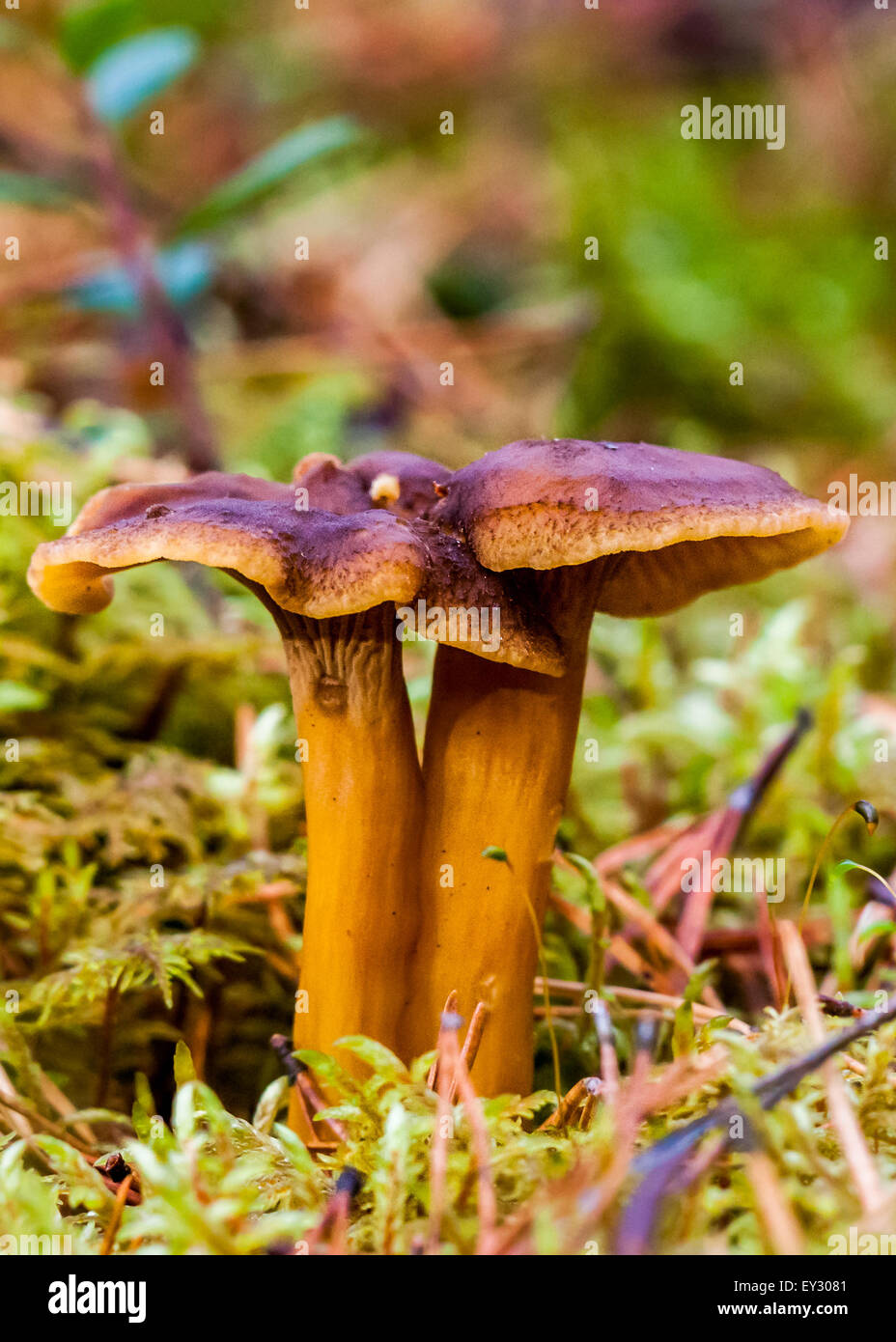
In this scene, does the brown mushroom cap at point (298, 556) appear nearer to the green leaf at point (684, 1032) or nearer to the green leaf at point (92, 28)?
the green leaf at point (684, 1032)

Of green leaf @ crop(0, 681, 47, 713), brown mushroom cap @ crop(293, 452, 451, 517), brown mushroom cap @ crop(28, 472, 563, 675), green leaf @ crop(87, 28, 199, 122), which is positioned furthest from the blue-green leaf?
brown mushroom cap @ crop(28, 472, 563, 675)

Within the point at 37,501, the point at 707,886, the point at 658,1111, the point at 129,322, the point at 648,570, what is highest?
the point at 129,322

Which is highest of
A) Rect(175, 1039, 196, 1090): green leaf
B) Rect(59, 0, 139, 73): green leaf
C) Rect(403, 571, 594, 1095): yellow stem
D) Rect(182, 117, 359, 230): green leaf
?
Rect(59, 0, 139, 73): green leaf

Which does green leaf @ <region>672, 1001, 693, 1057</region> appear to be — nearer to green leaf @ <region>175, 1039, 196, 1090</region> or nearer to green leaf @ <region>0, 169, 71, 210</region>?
green leaf @ <region>175, 1039, 196, 1090</region>

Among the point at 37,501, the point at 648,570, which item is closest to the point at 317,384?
the point at 37,501

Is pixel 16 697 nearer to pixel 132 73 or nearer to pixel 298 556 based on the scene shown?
pixel 298 556

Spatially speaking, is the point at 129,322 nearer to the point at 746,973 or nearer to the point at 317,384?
the point at 317,384

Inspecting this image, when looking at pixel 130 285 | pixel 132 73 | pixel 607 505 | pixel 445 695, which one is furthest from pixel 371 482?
pixel 132 73
